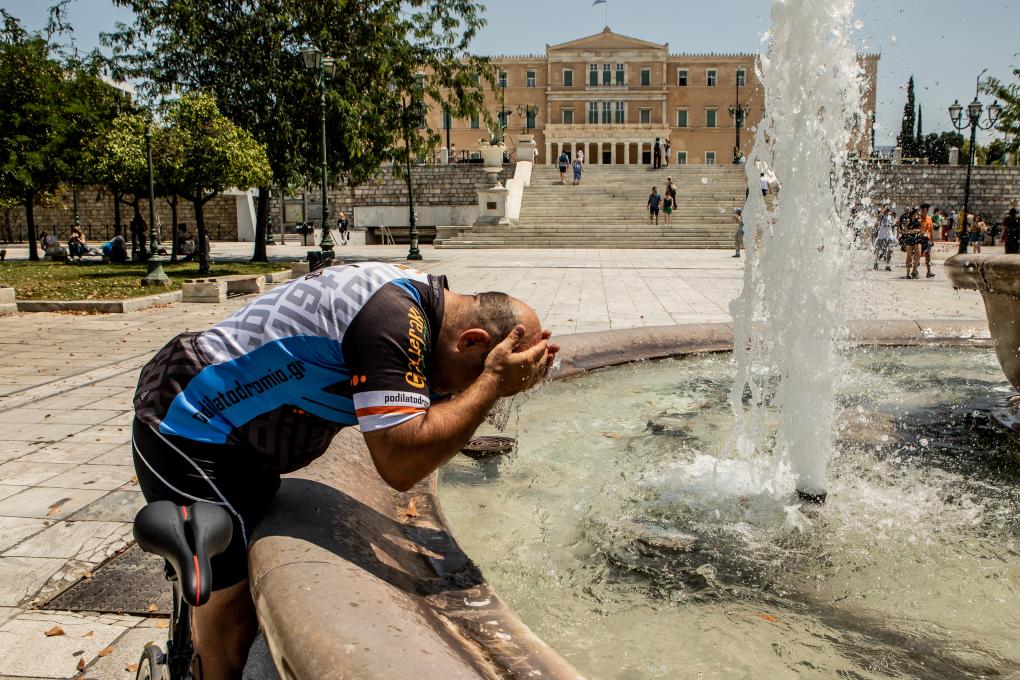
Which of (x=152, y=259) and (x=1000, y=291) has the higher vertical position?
(x=1000, y=291)

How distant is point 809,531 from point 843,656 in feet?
3.18

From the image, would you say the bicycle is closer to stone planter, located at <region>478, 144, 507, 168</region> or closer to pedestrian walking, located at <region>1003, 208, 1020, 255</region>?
pedestrian walking, located at <region>1003, 208, 1020, 255</region>

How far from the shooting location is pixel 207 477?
5.69 ft

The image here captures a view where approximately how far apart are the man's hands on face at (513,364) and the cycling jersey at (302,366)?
0.50 ft

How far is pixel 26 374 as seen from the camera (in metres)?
6.93

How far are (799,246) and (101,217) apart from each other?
142 ft

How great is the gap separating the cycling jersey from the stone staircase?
88.8 ft

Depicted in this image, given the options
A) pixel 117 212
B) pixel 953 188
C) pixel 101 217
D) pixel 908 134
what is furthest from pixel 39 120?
pixel 908 134

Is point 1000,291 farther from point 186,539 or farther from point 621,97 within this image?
point 621,97

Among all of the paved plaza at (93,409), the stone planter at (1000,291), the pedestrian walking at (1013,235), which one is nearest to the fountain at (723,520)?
the stone planter at (1000,291)

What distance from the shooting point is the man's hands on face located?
1754mm

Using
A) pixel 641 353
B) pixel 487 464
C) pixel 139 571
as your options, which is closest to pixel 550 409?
pixel 487 464

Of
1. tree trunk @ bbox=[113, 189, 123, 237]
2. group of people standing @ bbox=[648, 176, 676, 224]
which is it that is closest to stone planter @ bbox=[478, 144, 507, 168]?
group of people standing @ bbox=[648, 176, 676, 224]

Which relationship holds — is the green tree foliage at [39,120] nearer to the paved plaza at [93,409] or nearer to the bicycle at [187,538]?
the paved plaza at [93,409]
